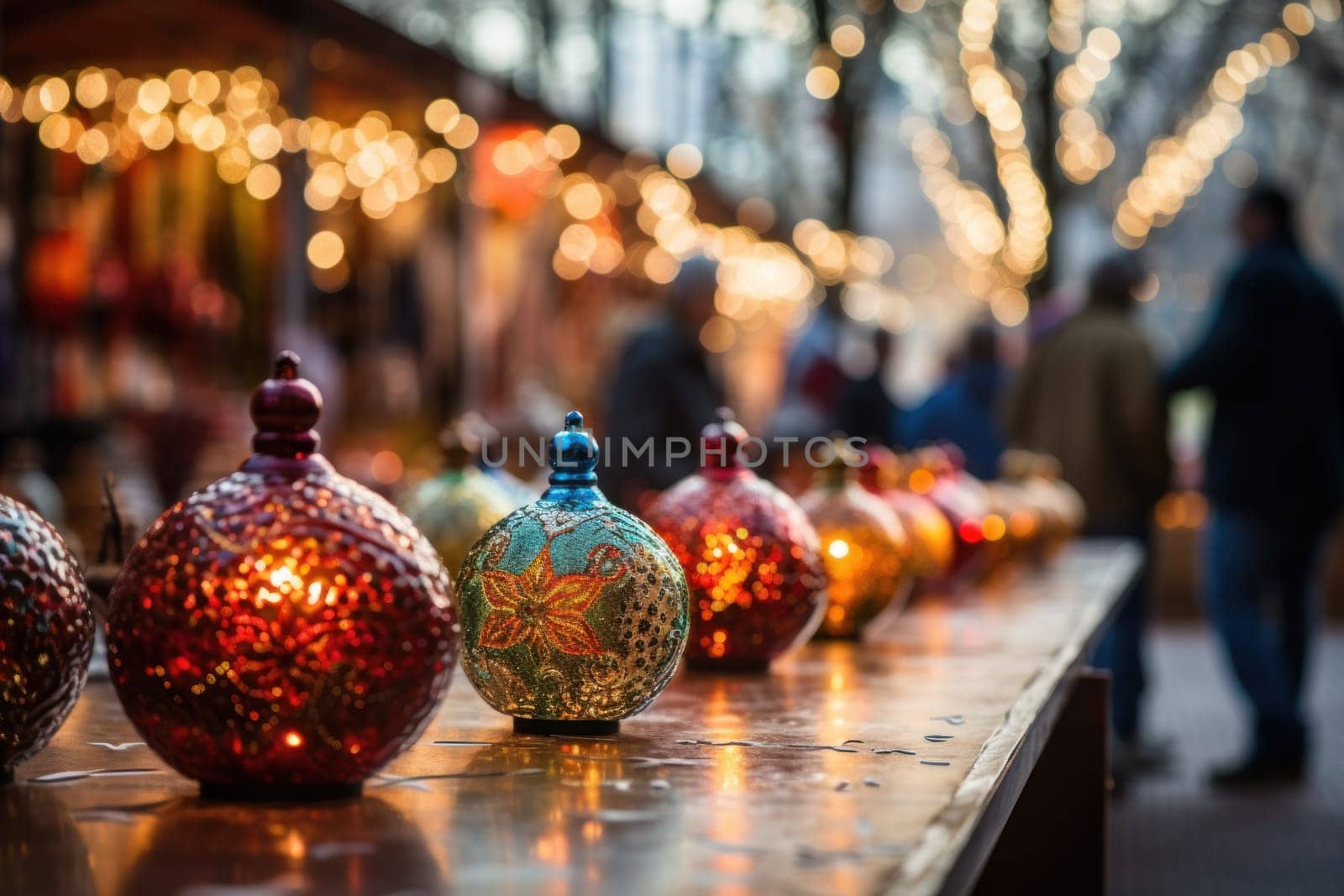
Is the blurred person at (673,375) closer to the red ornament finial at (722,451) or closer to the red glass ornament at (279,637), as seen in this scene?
the red ornament finial at (722,451)

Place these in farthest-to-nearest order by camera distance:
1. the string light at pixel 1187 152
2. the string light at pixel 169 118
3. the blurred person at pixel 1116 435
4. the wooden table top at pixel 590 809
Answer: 1. the string light at pixel 1187 152
2. the string light at pixel 169 118
3. the blurred person at pixel 1116 435
4. the wooden table top at pixel 590 809

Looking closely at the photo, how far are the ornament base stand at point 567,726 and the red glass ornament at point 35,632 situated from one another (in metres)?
0.44

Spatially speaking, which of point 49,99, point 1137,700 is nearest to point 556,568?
point 1137,700

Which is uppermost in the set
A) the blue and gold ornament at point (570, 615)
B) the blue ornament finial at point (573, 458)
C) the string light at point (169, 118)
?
the string light at point (169, 118)

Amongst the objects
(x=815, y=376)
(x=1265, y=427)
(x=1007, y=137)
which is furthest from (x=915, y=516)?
(x=1007, y=137)

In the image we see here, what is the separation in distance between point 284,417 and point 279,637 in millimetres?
203

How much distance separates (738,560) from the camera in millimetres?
2172

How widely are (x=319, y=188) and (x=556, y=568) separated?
8739 millimetres

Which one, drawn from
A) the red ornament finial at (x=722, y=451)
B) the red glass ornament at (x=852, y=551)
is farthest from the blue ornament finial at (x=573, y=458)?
the red glass ornament at (x=852, y=551)

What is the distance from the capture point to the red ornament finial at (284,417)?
Result: 1438mm

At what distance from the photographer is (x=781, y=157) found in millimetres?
21641

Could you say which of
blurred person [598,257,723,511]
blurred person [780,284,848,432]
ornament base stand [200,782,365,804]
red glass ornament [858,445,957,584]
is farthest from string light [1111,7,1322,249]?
ornament base stand [200,782,365,804]

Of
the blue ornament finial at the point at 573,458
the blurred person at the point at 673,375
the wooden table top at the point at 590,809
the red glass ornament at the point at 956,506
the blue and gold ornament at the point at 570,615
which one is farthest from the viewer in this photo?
the blurred person at the point at 673,375

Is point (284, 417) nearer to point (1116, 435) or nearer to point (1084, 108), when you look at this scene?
point (1116, 435)
